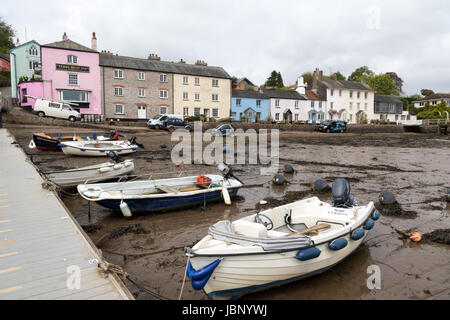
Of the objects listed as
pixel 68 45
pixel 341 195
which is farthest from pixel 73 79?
pixel 341 195

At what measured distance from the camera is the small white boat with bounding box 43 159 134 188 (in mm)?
11461

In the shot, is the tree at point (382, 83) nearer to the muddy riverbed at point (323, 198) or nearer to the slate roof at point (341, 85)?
the slate roof at point (341, 85)

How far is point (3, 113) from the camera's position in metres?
32.9

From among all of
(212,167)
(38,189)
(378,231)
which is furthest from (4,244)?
(212,167)

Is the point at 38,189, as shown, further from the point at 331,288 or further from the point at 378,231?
the point at 378,231

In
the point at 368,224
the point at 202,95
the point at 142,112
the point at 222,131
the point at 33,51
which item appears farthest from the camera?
the point at 33,51

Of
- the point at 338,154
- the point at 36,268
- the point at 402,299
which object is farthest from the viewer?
the point at 338,154

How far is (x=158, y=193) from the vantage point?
423 inches

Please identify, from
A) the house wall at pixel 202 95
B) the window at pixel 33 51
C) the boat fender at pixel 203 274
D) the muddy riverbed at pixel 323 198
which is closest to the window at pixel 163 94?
the house wall at pixel 202 95

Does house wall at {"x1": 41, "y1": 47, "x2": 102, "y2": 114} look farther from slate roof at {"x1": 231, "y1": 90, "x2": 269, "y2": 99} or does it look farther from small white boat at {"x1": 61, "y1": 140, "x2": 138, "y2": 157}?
small white boat at {"x1": 61, "y1": 140, "x2": 138, "y2": 157}

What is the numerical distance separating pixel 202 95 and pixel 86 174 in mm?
34587

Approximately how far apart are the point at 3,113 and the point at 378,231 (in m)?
37.4

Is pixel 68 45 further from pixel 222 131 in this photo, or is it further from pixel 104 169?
pixel 104 169

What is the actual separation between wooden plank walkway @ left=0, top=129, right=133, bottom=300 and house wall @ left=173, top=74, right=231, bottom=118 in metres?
35.7
